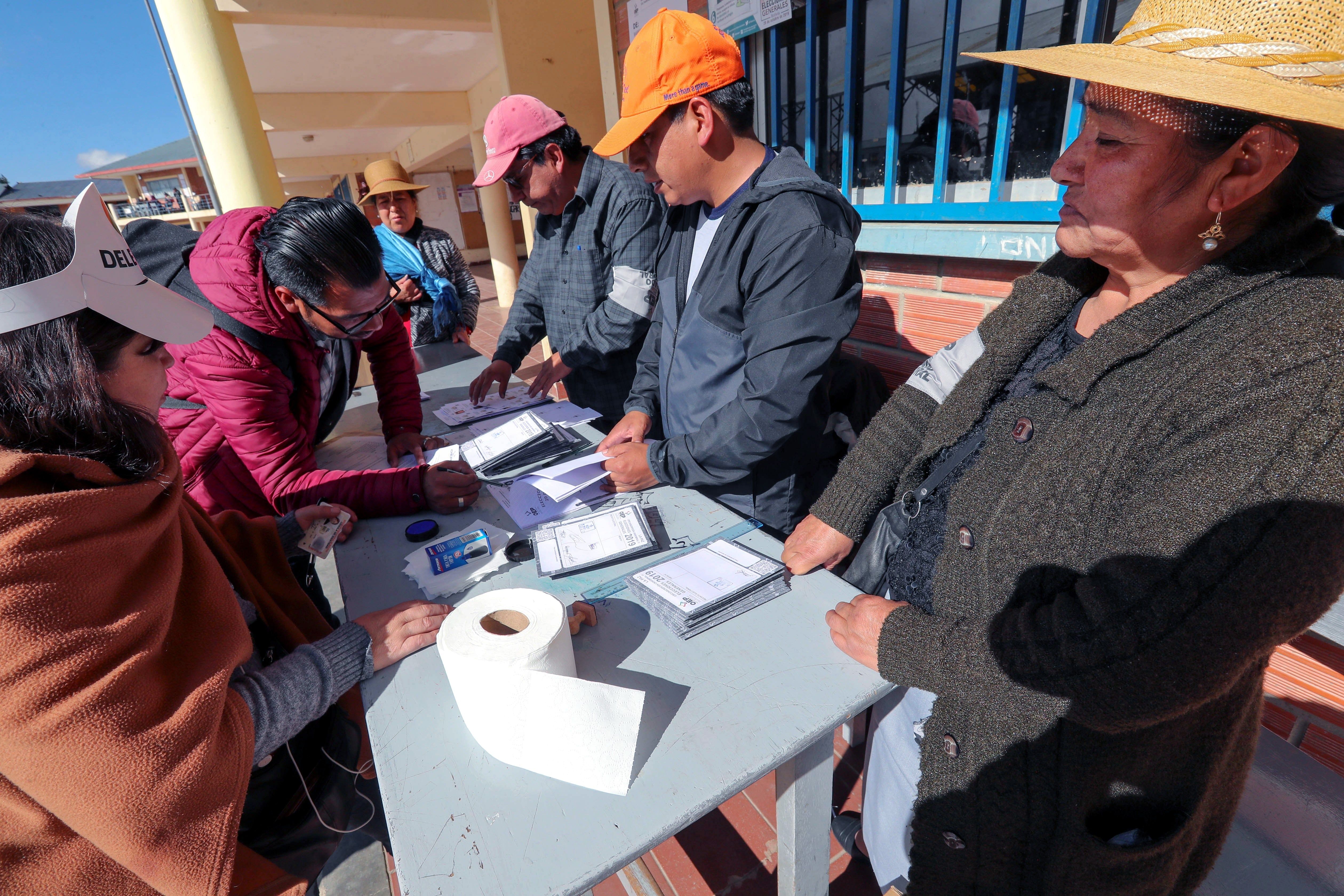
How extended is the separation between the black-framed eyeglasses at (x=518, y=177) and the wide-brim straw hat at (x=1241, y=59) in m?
2.11

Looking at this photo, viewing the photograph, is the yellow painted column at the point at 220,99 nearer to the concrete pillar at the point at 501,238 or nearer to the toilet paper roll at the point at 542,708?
the toilet paper roll at the point at 542,708

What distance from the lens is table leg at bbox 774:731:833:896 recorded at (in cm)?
104

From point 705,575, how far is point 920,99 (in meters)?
2.05

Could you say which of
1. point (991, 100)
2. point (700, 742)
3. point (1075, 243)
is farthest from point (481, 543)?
point (991, 100)

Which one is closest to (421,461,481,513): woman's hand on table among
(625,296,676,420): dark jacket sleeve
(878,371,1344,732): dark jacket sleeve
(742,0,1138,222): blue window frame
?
(625,296,676,420): dark jacket sleeve

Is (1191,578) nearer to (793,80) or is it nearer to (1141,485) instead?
(1141,485)

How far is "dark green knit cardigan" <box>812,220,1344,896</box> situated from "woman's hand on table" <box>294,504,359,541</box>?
52.8 inches

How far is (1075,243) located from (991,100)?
149cm

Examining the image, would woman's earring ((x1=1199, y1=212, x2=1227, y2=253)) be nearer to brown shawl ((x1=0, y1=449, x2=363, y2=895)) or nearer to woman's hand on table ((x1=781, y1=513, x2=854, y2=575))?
woman's hand on table ((x1=781, y1=513, x2=854, y2=575))

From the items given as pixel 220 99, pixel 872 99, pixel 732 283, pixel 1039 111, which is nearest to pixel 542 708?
pixel 732 283

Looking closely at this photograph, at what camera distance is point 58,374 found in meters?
0.84

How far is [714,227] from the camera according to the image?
1783 mm

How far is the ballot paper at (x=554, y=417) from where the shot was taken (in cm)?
223

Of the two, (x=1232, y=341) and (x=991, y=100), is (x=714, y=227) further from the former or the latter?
(x=1232, y=341)
